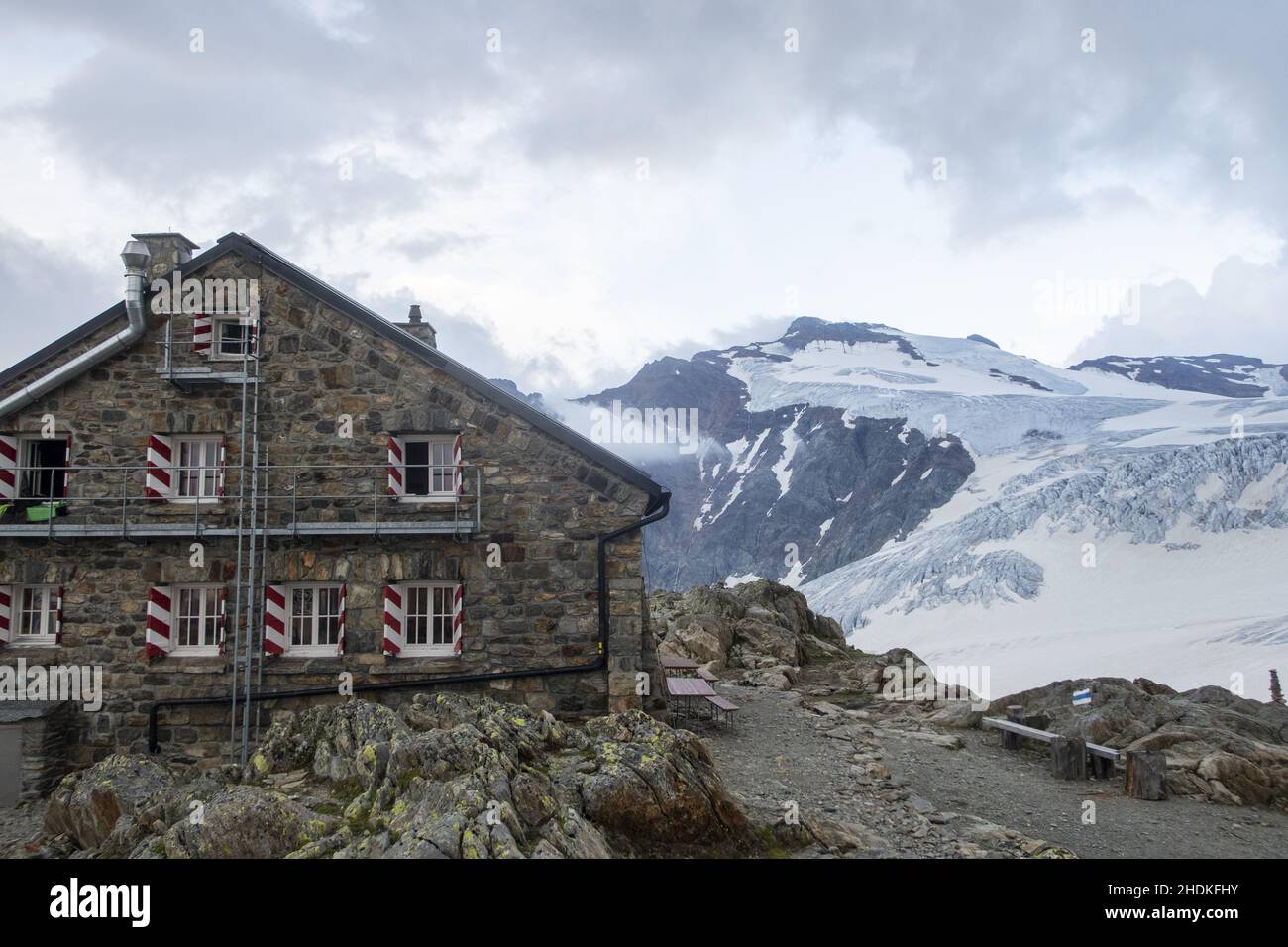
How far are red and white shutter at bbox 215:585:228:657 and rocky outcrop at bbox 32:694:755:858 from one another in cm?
331

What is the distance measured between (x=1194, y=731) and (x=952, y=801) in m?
5.86

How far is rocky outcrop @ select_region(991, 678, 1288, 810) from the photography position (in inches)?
515

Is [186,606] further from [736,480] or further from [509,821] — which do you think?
[736,480]

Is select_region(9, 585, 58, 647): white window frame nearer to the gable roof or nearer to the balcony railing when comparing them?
the balcony railing

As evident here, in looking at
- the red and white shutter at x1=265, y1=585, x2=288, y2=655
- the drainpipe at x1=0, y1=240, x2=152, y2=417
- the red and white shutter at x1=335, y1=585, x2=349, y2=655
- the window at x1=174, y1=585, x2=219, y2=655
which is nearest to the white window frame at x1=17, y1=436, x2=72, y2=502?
the drainpipe at x1=0, y1=240, x2=152, y2=417

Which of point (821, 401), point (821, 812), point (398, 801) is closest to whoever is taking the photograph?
point (398, 801)

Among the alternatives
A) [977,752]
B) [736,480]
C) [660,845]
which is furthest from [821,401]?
[660,845]

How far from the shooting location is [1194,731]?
14.7 m

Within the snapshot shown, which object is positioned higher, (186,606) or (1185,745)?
(186,606)

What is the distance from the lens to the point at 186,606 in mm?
13883

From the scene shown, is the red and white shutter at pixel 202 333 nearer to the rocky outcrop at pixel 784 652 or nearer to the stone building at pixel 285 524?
the stone building at pixel 285 524

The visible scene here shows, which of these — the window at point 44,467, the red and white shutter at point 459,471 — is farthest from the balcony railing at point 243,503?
the window at point 44,467

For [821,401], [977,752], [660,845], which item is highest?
[821,401]

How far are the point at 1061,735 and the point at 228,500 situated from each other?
14.9 m
